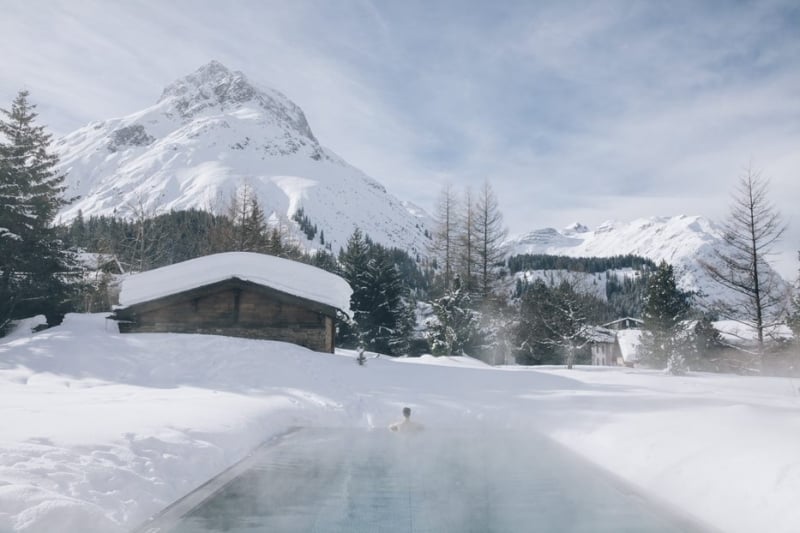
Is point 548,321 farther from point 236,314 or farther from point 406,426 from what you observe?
point 406,426

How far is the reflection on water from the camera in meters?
5.79

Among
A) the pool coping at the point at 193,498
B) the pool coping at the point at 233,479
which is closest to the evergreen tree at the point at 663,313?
the pool coping at the point at 233,479

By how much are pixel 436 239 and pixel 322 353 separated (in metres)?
22.3

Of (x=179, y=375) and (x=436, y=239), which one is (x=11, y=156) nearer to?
(x=179, y=375)

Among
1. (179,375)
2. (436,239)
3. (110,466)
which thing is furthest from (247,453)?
(436,239)

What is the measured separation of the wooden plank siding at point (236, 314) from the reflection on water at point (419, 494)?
8241mm

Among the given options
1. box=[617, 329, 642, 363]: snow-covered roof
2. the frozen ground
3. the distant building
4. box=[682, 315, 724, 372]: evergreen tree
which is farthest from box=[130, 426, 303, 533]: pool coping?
box=[617, 329, 642, 363]: snow-covered roof

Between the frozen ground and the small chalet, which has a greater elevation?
the small chalet

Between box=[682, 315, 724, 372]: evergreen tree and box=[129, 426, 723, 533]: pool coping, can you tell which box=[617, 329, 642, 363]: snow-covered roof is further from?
box=[129, 426, 723, 533]: pool coping

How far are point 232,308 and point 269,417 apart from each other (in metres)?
8.42

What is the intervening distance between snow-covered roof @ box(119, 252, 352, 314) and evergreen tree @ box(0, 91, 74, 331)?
12.3 feet

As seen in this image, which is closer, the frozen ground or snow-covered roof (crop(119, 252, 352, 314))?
the frozen ground

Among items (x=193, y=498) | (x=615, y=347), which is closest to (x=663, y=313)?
(x=615, y=347)

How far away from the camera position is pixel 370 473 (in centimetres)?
809
